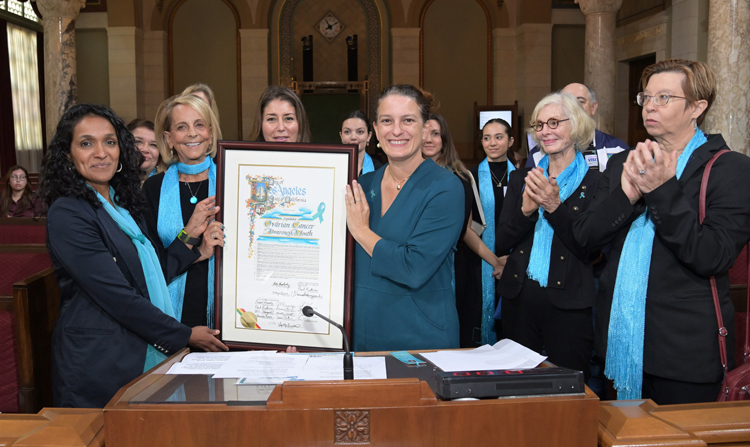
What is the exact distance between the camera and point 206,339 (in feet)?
6.36

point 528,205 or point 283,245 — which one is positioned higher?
Result: point 528,205

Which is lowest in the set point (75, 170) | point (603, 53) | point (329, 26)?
point (75, 170)

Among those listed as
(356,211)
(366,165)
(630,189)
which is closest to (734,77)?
(366,165)

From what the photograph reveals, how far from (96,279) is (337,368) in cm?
84

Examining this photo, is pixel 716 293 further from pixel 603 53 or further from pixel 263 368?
pixel 603 53

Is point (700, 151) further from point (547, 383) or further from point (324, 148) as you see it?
point (324, 148)

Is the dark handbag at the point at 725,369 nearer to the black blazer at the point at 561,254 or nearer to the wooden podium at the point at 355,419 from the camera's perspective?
the black blazer at the point at 561,254

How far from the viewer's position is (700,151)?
185cm

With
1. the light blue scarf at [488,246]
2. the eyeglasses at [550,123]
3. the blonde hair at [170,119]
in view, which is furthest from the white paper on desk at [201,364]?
the light blue scarf at [488,246]

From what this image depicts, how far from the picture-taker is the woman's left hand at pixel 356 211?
71.3 inches

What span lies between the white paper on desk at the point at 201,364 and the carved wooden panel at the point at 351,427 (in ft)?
1.37

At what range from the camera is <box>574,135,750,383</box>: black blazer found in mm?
1711

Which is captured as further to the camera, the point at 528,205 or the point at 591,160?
the point at 591,160

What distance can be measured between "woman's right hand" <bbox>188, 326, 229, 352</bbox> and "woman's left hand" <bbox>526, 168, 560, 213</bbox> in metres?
1.30
